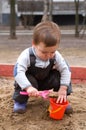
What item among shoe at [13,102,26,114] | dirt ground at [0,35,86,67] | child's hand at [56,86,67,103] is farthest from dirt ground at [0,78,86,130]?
dirt ground at [0,35,86,67]

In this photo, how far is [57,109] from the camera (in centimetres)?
259

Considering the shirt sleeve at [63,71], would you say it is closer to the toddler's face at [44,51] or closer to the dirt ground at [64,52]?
the toddler's face at [44,51]

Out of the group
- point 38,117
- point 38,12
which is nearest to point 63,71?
point 38,117

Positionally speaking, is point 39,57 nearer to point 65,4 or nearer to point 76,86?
point 76,86

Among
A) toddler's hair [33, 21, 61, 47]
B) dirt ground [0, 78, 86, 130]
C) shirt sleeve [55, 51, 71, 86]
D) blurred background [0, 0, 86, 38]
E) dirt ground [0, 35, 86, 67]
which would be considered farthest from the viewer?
blurred background [0, 0, 86, 38]

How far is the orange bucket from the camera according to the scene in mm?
2585

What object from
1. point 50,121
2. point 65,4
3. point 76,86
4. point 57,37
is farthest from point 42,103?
point 65,4

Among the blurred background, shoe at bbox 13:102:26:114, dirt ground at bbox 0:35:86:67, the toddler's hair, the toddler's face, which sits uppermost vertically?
the toddler's hair

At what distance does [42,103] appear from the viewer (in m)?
2.91

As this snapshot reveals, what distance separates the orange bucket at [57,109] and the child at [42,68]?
1.4 inches

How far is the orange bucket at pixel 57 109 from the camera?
258 centimetres

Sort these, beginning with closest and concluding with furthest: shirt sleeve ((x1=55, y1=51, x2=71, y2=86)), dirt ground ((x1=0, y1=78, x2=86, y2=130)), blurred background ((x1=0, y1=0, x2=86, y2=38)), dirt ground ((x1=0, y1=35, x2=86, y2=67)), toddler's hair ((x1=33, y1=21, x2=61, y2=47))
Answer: toddler's hair ((x1=33, y1=21, x2=61, y2=47)) → dirt ground ((x1=0, y1=78, x2=86, y2=130)) → shirt sleeve ((x1=55, y1=51, x2=71, y2=86)) → dirt ground ((x1=0, y1=35, x2=86, y2=67)) → blurred background ((x1=0, y1=0, x2=86, y2=38))

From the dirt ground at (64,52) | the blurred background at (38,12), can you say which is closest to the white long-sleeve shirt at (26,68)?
the dirt ground at (64,52)

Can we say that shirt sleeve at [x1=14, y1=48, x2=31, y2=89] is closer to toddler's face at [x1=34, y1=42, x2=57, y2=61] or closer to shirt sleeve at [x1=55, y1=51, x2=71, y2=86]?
toddler's face at [x1=34, y1=42, x2=57, y2=61]
